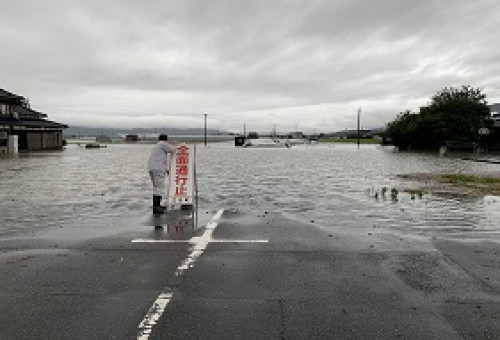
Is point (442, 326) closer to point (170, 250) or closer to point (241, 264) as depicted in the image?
point (241, 264)

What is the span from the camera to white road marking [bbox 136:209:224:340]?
3882 mm

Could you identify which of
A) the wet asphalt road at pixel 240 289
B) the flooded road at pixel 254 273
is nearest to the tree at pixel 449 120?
the flooded road at pixel 254 273

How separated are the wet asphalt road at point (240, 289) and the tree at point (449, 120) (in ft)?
159

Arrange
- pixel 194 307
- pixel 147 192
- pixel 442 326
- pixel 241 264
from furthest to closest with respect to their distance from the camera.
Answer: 1. pixel 147 192
2. pixel 241 264
3. pixel 194 307
4. pixel 442 326

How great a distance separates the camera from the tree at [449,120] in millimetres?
50094

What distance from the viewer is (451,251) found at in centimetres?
663

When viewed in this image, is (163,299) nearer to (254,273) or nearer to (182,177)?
(254,273)

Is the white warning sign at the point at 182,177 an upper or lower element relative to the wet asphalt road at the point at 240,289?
upper

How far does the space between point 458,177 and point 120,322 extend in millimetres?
17959

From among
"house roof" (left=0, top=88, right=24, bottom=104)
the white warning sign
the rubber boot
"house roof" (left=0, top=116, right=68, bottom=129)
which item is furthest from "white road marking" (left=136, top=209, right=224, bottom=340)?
"house roof" (left=0, top=88, right=24, bottom=104)

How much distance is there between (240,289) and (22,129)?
4807 centimetres

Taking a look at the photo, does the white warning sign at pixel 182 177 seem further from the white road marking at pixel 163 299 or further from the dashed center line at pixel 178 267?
the white road marking at pixel 163 299

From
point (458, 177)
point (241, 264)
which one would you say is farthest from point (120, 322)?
point (458, 177)

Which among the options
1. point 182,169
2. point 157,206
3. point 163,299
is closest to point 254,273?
point 163,299
